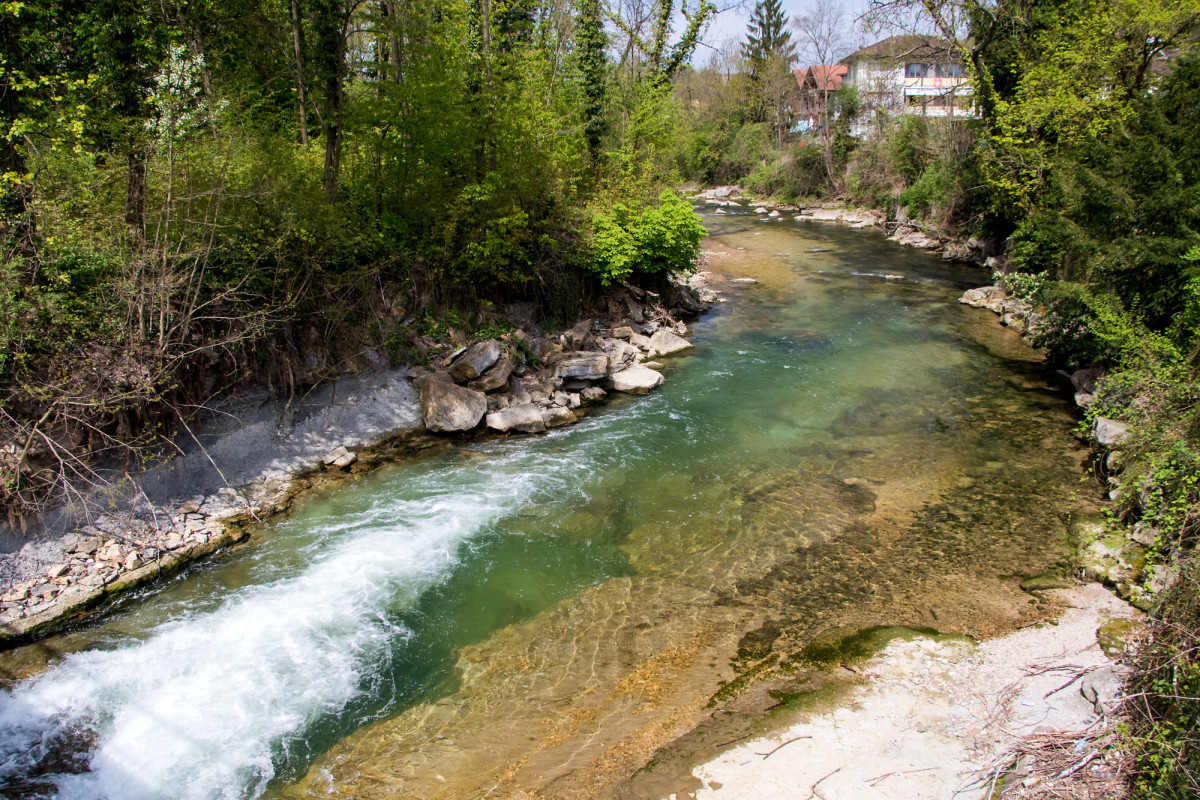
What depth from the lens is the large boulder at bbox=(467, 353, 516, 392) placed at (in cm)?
1425

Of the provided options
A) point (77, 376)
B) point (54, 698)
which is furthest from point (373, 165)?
point (54, 698)

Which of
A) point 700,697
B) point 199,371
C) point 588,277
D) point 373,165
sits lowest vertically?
point 700,697

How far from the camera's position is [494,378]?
14.3m

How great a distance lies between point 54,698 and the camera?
7.16 metres

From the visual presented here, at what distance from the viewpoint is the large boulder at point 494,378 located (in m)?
14.2

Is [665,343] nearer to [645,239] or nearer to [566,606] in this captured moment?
[645,239]

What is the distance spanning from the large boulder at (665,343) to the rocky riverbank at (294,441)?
34 mm

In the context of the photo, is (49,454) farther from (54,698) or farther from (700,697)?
(700,697)

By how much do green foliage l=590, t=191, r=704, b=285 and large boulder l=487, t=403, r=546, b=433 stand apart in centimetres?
600

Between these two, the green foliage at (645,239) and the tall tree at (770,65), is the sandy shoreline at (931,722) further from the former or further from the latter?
the tall tree at (770,65)

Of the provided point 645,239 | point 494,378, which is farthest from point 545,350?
point 645,239

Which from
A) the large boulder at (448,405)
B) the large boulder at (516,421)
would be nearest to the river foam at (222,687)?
the large boulder at (448,405)

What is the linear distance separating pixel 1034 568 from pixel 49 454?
14447 millimetres

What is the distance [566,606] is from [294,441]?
6.72m
